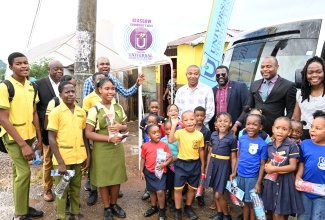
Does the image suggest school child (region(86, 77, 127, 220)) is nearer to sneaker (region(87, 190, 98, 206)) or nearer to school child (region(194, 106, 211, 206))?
sneaker (region(87, 190, 98, 206))

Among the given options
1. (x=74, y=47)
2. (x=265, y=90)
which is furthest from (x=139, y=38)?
(x=74, y=47)

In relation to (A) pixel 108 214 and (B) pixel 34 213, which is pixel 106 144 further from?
(B) pixel 34 213

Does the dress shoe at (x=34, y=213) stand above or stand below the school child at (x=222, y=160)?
below

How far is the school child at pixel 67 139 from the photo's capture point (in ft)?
9.26

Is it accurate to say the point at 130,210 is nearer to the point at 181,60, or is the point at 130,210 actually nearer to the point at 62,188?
the point at 62,188

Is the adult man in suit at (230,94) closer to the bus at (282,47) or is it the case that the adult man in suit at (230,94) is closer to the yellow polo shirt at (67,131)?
the bus at (282,47)

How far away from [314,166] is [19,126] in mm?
2995

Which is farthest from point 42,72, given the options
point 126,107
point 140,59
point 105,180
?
point 105,180

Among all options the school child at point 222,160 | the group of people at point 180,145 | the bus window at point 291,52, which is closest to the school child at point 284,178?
the group of people at point 180,145

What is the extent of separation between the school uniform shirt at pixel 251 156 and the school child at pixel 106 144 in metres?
1.33

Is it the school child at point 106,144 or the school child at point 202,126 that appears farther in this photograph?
the school child at point 202,126

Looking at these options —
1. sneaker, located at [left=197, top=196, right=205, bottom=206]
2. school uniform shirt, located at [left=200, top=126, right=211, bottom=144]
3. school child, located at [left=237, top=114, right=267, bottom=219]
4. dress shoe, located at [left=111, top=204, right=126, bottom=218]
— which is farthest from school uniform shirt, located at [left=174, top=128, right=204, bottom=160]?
dress shoe, located at [left=111, top=204, right=126, bottom=218]

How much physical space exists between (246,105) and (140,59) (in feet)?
6.06

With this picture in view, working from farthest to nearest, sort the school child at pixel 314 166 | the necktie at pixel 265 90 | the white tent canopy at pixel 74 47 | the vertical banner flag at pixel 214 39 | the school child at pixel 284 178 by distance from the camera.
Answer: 1. the white tent canopy at pixel 74 47
2. the vertical banner flag at pixel 214 39
3. the necktie at pixel 265 90
4. the school child at pixel 284 178
5. the school child at pixel 314 166
